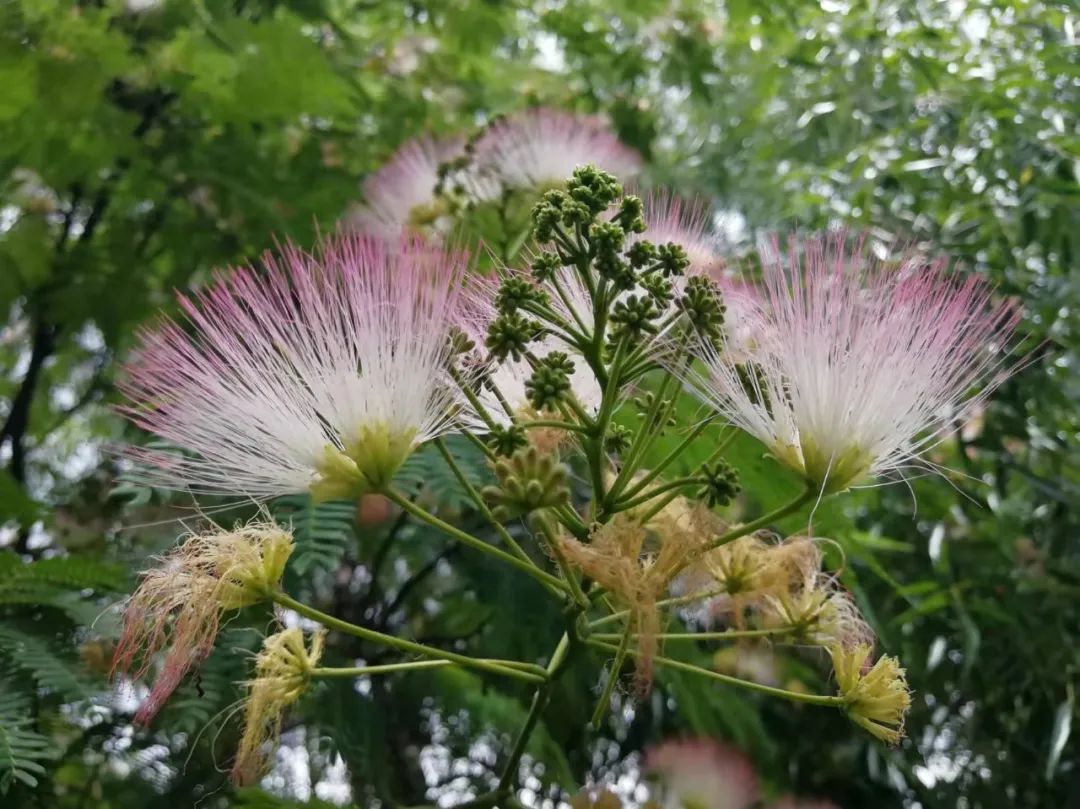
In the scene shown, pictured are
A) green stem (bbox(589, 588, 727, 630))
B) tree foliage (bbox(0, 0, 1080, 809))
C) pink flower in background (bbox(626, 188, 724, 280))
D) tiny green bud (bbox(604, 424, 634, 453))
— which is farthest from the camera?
tree foliage (bbox(0, 0, 1080, 809))

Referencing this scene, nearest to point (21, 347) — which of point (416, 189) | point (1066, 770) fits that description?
point (416, 189)

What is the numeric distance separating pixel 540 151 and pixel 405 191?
287 millimetres

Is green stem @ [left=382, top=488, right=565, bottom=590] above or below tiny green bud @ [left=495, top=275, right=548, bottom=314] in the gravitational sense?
below

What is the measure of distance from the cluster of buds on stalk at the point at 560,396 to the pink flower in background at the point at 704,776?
0.74 m

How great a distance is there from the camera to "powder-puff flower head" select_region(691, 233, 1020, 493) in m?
1.08

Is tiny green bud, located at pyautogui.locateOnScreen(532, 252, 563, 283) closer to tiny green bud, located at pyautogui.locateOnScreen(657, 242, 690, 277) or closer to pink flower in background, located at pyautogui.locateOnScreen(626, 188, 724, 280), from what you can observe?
tiny green bud, located at pyautogui.locateOnScreen(657, 242, 690, 277)

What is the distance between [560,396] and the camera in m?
1.02

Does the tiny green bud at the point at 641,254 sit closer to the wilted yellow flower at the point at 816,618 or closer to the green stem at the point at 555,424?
the green stem at the point at 555,424

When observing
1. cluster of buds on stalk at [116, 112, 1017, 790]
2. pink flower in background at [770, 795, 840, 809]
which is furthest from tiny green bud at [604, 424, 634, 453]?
Answer: pink flower in background at [770, 795, 840, 809]

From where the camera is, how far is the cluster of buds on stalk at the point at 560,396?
3.36 feet

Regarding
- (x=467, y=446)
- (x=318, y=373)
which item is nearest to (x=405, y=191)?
(x=467, y=446)

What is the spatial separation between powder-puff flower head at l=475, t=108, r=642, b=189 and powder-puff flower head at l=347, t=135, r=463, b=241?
0.10 metres

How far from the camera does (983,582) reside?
2.21m

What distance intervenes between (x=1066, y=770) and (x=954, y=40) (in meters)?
1.70
